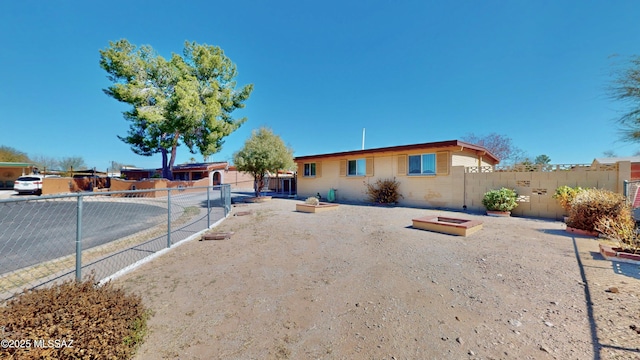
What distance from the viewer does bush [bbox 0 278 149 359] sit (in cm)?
155

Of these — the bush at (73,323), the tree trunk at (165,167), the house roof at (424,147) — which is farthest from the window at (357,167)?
the tree trunk at (165,167)

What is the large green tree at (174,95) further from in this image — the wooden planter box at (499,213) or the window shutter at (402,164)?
the wooden planter box at (499,213)

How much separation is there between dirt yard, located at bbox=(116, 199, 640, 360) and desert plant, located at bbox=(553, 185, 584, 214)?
10.9ft

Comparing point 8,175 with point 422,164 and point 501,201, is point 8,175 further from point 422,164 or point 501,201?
point 501,201

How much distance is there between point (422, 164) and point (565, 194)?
17.2 feet

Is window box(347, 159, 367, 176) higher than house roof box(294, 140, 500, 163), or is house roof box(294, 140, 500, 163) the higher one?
house roof box(294, 140, 500, 163)

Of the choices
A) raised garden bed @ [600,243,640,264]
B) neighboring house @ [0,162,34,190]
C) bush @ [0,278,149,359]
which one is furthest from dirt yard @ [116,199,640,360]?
neighboring house @ [0,162,34,190]

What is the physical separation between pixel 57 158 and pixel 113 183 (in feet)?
144

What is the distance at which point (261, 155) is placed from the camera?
1385 centimetres

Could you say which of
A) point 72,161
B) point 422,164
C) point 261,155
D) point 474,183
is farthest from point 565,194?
point 72,161

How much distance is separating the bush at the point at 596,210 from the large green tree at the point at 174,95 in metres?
24.2

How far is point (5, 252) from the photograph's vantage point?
5.20 metres

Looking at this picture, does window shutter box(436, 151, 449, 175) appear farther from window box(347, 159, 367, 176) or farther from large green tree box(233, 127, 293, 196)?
large green tree box(233, 127, 293, 196)

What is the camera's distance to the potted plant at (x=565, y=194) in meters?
7.82
